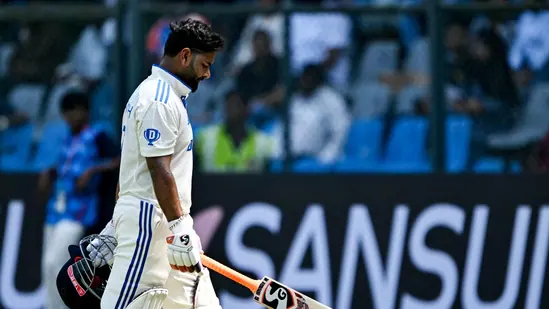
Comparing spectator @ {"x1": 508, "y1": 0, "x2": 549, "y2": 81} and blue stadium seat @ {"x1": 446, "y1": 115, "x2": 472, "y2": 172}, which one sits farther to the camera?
blue stadium seat @ {"x1": 446, "y1": 115, "x2": 472, "y2": 172}

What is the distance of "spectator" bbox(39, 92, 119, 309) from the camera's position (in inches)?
371

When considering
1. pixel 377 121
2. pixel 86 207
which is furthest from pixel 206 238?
pixel 377 121

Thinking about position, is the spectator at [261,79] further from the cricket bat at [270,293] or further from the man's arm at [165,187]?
the man's arm at [165,187]

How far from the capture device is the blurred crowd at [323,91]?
31.0 feet

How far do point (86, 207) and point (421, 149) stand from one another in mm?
2902

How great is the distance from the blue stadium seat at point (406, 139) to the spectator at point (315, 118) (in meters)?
0.48

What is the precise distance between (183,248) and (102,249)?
2.19 feet

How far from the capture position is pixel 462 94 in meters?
9.62

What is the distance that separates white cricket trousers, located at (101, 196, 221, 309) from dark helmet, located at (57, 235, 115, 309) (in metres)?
0.23

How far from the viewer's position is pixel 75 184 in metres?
9.42

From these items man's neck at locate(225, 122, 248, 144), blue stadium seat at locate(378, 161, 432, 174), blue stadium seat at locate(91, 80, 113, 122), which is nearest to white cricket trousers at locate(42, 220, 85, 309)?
blue stadium seat at locate(91, 80, 113, 122)

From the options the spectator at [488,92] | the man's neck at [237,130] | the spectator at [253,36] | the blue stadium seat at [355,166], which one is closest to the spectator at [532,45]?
the spectator at [488,92]

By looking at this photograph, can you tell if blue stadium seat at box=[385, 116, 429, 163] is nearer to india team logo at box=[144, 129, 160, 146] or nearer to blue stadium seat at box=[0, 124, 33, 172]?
blue stadium seat at box=[0, 124, 33, 172]

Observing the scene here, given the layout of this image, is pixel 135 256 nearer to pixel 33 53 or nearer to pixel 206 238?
pixel 206 238
